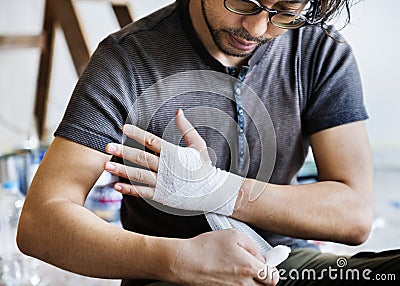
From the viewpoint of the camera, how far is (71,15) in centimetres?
205

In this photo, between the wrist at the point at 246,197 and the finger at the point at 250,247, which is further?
the wrist at the point at 246,197

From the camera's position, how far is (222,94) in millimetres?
1301

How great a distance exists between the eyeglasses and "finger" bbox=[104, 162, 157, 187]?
0.32 metres

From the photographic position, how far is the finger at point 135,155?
1115mm

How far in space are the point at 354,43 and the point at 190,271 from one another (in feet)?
5.37

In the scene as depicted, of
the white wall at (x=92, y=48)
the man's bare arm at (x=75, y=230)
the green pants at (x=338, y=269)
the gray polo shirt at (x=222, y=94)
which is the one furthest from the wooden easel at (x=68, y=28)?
the green pants at (x=338, y=269)

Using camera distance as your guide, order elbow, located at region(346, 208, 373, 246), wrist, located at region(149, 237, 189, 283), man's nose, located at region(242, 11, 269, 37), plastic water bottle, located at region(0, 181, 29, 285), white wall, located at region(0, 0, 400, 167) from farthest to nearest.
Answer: white wall, located at region(0, 0, 400, 167) < plastic water bottle, located at region(0, 181, 29, 285) < elbow, located at region(346, 208, 373, 246) < man's nose, located at region(242, 11, 269, 37) < wrist, located at region(149, 237, 189, 283)

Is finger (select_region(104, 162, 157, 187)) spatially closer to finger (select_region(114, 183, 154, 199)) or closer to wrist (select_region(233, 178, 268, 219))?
finger (select_region(114, 183, 154, 199))

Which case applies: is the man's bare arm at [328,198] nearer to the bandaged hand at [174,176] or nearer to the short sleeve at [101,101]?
the bandaged hand at [174,176]

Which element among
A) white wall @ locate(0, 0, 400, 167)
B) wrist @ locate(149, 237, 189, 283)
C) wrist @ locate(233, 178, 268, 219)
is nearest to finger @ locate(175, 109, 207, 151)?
wrist @ locate(233, 178, 268, 219)

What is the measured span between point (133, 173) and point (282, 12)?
38 centimetres

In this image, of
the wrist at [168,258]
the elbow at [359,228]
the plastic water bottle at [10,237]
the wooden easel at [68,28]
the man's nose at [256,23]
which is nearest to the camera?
the wrist at [168,258]

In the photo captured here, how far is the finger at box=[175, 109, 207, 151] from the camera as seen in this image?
120 centimetres

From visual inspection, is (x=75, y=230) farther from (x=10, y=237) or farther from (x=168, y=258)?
(x=10, y=237)
